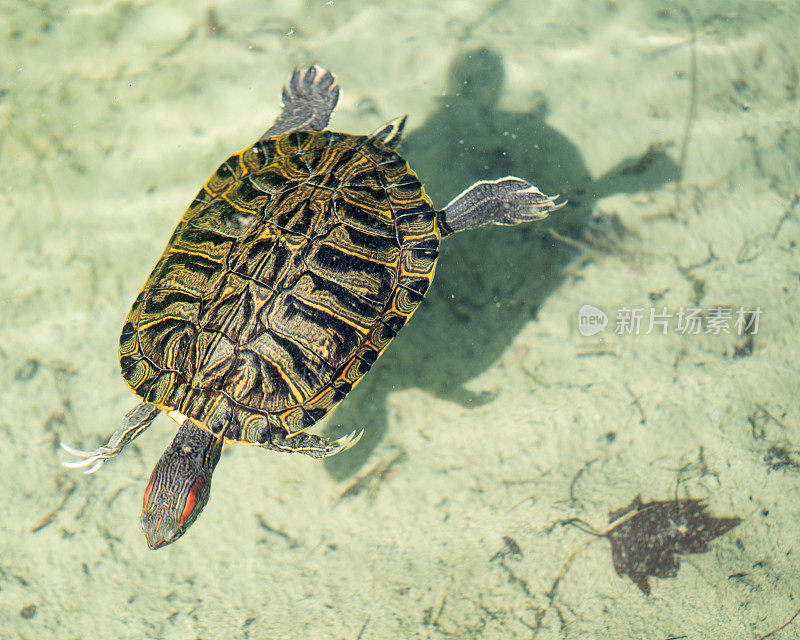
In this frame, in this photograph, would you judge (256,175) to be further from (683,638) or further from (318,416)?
(683,638)

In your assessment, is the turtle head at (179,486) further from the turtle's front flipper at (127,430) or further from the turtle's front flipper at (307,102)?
the turtle's front flipper at (307,102)

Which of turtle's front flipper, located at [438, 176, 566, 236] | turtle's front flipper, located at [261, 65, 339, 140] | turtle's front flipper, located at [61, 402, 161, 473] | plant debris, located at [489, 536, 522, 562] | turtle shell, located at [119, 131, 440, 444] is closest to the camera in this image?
turtle shell, located at [119, 131, 440, 444]

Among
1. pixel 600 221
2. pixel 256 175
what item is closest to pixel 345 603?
pixel 256 175

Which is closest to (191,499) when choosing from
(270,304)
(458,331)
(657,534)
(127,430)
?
(127,430)

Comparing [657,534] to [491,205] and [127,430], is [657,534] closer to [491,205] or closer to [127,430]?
[491,205]

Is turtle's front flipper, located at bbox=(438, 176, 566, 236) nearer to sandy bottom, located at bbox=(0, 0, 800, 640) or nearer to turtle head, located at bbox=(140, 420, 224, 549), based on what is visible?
sandy bottom, located at bbox=(0, 0, 800, 640)

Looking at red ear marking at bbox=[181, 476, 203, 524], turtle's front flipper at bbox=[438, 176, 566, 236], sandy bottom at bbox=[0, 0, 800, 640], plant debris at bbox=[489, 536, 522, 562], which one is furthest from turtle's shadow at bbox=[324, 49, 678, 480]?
red ear marking at bbox=[181, 476, 203, 524]
